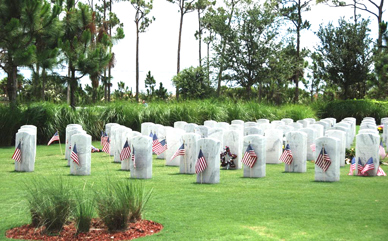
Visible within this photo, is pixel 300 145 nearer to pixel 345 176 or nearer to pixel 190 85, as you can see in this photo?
pixel 345 176

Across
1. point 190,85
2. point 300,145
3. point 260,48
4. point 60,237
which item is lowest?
point 60,237

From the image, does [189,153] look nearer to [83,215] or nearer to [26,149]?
[26,149]

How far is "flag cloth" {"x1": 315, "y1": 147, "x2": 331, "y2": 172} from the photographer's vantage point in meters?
11.7

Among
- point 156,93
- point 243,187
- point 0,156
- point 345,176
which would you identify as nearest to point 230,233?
point 243,187

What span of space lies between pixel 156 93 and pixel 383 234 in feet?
161

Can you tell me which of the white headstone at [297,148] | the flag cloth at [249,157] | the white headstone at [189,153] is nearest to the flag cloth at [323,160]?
the flag cloth at [249,157]

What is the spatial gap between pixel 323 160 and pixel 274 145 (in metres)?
4.37

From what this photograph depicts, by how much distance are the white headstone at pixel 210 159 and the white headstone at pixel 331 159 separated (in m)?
2.35

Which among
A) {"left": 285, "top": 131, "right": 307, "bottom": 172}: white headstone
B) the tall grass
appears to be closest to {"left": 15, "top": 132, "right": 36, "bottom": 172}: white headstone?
{"left": 285, "top": 131, "right": 307, "bottom": 172}: white headstone

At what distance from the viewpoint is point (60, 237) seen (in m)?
7.43

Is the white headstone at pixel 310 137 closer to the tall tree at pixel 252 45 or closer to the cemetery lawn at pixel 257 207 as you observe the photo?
the cemetery lawn at pixel 257 207

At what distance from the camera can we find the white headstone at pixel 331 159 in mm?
11742

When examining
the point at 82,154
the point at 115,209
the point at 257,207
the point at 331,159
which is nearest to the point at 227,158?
the point at 331,159

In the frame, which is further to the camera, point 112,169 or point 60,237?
point 112,169
